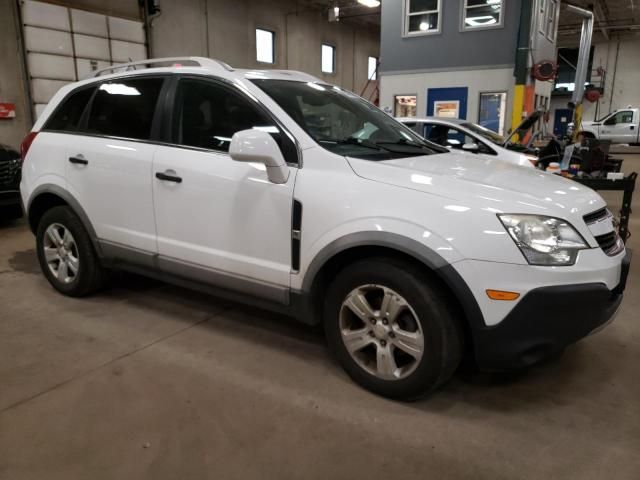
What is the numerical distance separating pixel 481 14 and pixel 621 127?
38.9 feet

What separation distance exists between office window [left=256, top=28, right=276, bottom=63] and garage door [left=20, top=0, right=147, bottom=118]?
548 cm

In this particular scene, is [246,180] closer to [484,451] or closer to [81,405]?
[81,405]

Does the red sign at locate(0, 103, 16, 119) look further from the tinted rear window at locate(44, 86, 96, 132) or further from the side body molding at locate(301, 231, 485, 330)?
the side body molding at locate(301, 231, 485, 330)

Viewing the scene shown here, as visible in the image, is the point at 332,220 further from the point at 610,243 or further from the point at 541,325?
the point at 610,243

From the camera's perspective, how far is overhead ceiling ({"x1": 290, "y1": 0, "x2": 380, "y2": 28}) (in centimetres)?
1767

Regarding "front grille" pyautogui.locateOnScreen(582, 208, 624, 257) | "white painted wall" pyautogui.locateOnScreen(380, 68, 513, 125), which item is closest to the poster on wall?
"white painted wall" pyautogui.locateOnScreen(380, 68, 513, 125)

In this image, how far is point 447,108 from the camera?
12.8 meters

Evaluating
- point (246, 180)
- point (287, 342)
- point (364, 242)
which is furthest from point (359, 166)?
point (287, 342)

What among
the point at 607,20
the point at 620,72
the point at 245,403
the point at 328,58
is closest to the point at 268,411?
the point at 245,403

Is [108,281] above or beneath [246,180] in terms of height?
beneath

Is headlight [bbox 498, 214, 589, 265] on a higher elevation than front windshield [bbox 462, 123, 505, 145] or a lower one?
lower

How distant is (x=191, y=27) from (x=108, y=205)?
12.1m

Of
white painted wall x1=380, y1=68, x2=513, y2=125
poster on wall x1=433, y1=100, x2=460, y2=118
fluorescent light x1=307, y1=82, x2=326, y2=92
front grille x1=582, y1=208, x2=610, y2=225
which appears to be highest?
white painted wall x1=380, y1=68, x2=513, y2=125

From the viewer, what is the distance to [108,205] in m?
3.32
